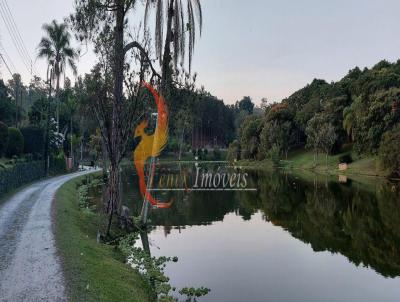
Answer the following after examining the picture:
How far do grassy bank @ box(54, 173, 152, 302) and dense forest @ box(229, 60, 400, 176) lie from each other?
41.6 m

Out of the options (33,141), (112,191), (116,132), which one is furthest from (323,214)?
(33,141)

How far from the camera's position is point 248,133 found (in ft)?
308

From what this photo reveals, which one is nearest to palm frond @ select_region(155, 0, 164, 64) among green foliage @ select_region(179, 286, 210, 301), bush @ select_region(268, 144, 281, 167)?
green foliage @ select_region(179, 286, 210, 301)

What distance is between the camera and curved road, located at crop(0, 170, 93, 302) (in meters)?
9.22

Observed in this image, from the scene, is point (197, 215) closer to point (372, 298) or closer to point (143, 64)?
point (143, 64)

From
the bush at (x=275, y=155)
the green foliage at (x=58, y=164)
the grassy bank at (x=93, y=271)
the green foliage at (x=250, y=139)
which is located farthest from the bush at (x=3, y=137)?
the green foliage at (x=250, y=139)

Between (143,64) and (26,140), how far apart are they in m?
34.8

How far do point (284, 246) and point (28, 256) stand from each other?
10.6 meters

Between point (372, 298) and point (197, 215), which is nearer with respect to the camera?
point (372, 298)

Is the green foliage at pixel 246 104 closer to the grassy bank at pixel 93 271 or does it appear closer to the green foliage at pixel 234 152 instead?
the green foliage at pixel 234 152

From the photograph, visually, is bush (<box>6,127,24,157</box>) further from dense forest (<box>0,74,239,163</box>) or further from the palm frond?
the palm frond

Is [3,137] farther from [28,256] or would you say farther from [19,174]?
[28,256]

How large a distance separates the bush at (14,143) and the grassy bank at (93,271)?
92.2ft

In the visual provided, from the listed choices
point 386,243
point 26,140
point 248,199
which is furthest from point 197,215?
point 26,140
